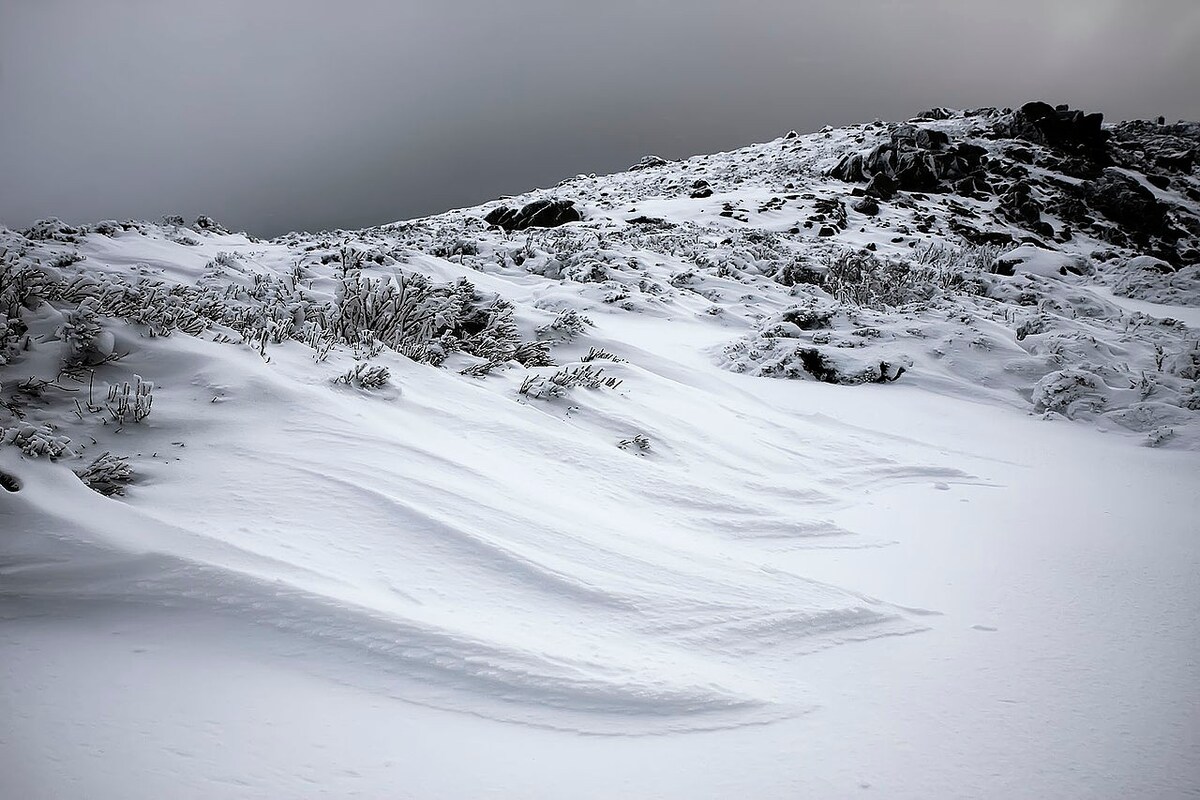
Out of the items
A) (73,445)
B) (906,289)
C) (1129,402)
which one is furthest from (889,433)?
(906,289)

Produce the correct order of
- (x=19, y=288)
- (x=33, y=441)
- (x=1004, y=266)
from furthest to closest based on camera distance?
1. (x=1004, y=266)
2. (x=19, y=288)
3. (x=33, y=441)

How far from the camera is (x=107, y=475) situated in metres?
1.88

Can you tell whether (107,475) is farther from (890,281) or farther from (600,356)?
(890,281)

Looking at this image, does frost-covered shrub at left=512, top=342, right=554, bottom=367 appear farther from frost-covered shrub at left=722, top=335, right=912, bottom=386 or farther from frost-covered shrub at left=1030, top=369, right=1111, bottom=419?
frost-covered shrub at left=1030, top=369, right=1111, bottom=419

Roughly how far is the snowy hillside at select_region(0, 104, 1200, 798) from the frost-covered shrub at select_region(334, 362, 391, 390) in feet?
0.07

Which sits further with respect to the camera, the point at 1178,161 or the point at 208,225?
the point at 1178,161

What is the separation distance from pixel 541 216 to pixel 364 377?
2064 centimetres

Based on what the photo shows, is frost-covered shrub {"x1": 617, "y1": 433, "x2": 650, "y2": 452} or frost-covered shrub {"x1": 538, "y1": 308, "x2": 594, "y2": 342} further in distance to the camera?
frost-covered shrub {"x1": 538, "y1": 308, "x2": 594, "y2": 342}

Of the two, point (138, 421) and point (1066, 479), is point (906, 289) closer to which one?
point (1066, 479)

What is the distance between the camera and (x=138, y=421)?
229 cm

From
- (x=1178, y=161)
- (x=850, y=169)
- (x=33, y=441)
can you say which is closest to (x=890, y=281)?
(x=33, y=441)

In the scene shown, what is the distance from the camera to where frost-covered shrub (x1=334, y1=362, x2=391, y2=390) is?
9.83ft

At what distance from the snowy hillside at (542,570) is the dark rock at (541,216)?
17.8 meters

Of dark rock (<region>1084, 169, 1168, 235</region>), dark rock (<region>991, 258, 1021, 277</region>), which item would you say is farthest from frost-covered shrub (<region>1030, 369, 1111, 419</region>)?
dark rock (<region>1084, 169, 1168, 235</region>)
